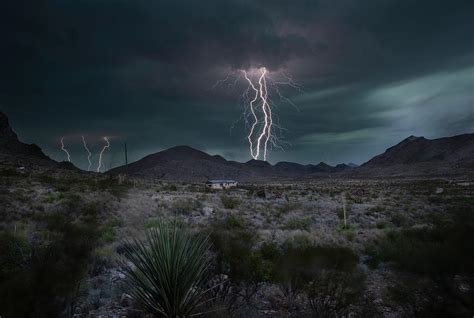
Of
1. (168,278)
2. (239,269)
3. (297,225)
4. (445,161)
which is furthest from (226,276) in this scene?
(445,161)

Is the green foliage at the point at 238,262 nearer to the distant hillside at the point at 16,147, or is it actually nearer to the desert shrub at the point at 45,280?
the desert shrub at the point at 45,280

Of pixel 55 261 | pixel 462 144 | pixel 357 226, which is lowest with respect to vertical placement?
pixel 357 226

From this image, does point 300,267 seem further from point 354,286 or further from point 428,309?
point 428,309

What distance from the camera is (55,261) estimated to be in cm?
797

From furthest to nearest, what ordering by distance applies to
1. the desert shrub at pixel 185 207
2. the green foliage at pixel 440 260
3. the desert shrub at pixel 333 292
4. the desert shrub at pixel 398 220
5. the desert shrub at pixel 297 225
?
the desert shrub at pixel 185 207 < the desert shrub at pixel 398 220 < the desert shrub at pixel 297 225 < the desert shrub at pixel 333 292 < the green foliage at pixel 440 260

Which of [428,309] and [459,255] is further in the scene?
[459,255]

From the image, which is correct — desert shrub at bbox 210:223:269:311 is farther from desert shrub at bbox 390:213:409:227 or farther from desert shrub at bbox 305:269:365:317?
desert shrub at bbox 390:213:409:227

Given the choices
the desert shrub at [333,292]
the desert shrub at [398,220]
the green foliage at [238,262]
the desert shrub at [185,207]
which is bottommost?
the desert shrub at [398,220]

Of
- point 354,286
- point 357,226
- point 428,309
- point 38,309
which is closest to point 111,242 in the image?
point 38,309

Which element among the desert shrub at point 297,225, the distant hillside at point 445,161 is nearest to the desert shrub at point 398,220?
the desert shrub at point 297,225

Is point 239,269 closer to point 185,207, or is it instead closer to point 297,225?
point 297,225

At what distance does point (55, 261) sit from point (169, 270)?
347 cm

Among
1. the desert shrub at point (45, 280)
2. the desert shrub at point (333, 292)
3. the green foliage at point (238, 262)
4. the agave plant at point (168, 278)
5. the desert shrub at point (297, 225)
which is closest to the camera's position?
the agave plant at point (168, 278)

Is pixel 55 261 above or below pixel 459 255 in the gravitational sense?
above
